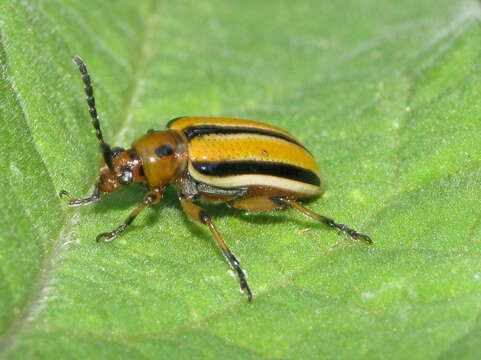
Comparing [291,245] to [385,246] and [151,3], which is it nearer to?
[385,246]

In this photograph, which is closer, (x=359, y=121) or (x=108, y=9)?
(x=359, y=121)

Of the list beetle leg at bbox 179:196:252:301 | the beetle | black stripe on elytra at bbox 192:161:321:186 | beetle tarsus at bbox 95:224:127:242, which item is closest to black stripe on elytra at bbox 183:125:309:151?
the beetle

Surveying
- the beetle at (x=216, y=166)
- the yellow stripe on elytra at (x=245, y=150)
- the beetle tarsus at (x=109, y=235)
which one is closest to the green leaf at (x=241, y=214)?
the beetle tarsus at (x=109, y=235)

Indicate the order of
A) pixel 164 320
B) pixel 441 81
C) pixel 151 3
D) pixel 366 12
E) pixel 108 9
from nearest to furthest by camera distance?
pixel 164 320 → pixel 441 81 → pixel 108 9 → pixel 151 3 → pixel 366 12

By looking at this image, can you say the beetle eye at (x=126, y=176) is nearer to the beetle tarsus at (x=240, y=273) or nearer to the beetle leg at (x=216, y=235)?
the beetle leg at (x=216, y=235)

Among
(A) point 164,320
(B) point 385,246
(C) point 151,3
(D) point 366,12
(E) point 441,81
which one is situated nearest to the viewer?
(A) point 164,320

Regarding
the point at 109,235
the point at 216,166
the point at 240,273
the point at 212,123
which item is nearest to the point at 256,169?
the point at 216,166

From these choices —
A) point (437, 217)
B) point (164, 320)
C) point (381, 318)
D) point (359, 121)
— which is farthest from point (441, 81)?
point (164, 320)
